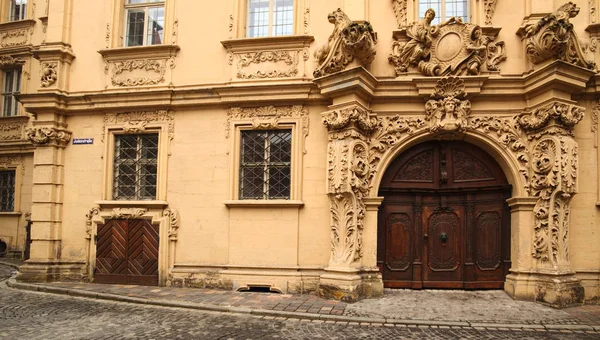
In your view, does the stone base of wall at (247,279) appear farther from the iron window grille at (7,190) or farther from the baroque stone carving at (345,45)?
the iron window grille at (7,190)

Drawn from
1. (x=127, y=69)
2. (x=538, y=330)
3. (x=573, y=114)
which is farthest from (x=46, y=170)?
(x=573, y=114)

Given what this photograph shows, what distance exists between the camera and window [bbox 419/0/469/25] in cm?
898

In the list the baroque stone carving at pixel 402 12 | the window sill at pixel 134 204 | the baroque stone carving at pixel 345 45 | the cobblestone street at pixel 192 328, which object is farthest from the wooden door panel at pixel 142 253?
the baroque stone carving at pixel 402 12

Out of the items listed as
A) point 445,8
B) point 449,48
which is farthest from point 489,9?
point 449,48

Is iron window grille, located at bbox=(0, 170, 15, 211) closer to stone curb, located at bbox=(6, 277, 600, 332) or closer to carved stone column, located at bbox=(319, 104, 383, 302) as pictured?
stone curb, located at bbox=(6, 277, 600, 332)

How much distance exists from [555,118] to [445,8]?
3250 mm

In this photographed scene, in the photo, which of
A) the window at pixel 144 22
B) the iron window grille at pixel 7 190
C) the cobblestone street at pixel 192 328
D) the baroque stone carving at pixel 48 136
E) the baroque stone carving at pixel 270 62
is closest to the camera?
the cobblestone street at pixel 192 328

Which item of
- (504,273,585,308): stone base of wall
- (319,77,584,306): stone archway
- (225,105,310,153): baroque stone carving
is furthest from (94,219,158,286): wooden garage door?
(504,273,585,308): stone base of wall

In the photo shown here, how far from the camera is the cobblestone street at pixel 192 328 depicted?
594cm

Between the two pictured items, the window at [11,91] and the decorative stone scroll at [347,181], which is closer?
the decorative stone scroll at [347,181]

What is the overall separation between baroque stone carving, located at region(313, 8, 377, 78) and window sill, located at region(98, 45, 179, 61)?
3.65 m

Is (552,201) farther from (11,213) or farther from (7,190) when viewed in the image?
(7,190)

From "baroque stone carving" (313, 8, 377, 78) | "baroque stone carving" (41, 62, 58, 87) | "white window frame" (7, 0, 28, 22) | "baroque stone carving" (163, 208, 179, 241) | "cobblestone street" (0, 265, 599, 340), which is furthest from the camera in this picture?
"white window frame" (7, 0, 28, 22)

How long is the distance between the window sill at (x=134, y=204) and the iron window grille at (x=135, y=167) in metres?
0.24
